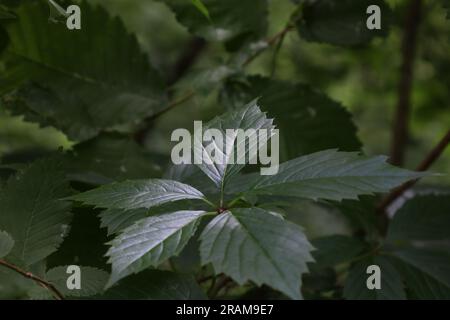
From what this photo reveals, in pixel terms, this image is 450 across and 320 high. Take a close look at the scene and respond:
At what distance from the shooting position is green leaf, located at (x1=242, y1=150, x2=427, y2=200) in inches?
21.5

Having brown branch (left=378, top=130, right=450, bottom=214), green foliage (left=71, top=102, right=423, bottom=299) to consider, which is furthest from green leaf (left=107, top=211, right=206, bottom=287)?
brown branch (left=378, top=130, right=450, bottom=214)

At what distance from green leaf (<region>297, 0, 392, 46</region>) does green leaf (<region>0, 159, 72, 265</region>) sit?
49cm

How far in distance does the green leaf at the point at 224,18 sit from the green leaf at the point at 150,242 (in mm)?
501

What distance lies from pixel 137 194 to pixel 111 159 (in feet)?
1.17

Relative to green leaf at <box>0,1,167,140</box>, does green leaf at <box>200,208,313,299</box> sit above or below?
below

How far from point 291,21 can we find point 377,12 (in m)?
0.14

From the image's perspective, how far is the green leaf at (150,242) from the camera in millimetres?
497

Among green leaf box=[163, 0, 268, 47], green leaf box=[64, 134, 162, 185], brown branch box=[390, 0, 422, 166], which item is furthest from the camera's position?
brown branch box=[390, 0, 422, 166]

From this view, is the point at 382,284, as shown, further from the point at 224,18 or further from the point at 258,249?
the point at 224,18

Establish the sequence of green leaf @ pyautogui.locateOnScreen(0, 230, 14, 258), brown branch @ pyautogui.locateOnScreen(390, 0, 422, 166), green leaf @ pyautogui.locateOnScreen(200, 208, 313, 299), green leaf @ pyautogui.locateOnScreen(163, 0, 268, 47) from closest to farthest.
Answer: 1. green leaf @ pyautogui.locateOnScreen(200, 208, 313, 299)
2. green leaf @ pyautogui.locateOnScreen(0, 230, 14, 258)
3. green leaf @ pyautogui.locateOnScreen(163, 0, 268, 47)
4. brown branch @ pyautogui.locateOnScreen(390, 0, 422, 166)

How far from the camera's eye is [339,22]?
3.26 feet

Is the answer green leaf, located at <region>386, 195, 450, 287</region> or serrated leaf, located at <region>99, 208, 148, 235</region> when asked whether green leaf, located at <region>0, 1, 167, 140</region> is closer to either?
serrated leaf, located at <region>99, 208, 148, 235</region>

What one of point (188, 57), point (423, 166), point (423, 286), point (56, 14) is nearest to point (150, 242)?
point (56, 14)
